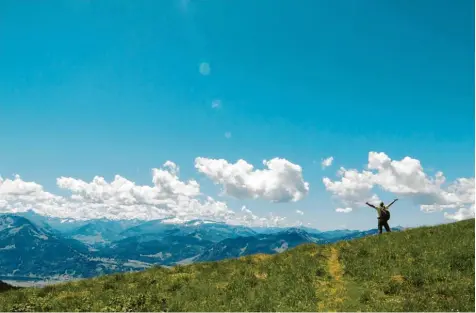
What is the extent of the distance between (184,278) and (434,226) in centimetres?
2002

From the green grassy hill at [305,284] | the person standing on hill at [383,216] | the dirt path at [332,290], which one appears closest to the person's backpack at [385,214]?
the person standing on hill at [383,216]

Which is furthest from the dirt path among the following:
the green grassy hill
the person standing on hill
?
the person standing on hill

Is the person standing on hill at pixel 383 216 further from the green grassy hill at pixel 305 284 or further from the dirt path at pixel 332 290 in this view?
the dirt path at pixel 332 290

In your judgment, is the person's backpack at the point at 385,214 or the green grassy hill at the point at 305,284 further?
the person's backpack at the point at 385,214

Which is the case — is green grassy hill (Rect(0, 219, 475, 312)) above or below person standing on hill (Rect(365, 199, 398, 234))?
below

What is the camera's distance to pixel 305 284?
20641mm

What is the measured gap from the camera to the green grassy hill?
18.0 meters

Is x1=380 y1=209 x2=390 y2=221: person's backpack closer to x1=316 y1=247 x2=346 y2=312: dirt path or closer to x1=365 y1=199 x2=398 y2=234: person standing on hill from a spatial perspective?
x1=365 y1=199 x2=398 y2=234: person standing on hill

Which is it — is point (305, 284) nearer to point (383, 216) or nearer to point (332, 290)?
point (332, 290)

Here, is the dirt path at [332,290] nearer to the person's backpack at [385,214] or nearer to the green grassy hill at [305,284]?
the green grassy hill at [305,284]


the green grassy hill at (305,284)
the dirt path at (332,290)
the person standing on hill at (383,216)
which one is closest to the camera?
the dirt path at (332,290)

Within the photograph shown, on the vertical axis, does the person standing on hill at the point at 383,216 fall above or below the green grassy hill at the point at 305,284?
above

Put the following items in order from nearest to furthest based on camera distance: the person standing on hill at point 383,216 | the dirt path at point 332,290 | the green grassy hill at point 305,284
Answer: the dirt path at point 332,290 → the green grassy hill at point 305,284 → the person standing on hill at point 383,216

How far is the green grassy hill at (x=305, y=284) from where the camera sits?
17969 mm
